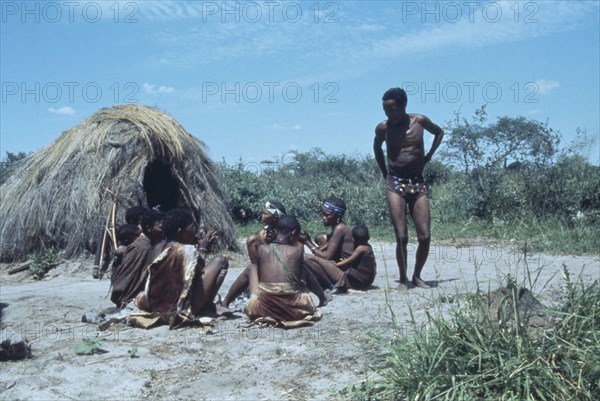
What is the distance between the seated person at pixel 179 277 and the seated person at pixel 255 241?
33cm

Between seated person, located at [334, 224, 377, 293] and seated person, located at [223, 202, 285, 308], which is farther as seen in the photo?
seated person, located at [334, 224, 377, 293]

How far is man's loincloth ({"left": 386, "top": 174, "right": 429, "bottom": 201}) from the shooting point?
661 cm

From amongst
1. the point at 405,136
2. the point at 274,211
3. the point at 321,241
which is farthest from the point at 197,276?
the point at 405,136

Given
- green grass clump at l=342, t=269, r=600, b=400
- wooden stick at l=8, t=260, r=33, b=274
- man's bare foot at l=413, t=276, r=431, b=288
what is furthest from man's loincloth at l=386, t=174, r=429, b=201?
Result: wooden stick at l=8, t=260, r=33, b=274

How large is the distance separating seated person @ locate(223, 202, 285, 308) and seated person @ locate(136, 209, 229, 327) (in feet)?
1.10

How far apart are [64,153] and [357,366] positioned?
7056 millimetres

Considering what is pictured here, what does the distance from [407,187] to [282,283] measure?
184cm

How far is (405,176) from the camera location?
6.61 meters

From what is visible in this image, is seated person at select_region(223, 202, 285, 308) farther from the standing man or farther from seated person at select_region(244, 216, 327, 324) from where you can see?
the standing man

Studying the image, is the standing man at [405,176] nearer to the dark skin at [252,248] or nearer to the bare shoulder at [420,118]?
the bare shoulder at [420,118]

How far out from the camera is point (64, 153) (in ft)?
32.4

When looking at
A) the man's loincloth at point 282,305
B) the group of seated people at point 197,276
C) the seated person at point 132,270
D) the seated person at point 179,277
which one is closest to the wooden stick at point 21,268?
the group of seated people at point 197,276

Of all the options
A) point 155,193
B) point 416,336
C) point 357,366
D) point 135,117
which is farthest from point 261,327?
point 155,193

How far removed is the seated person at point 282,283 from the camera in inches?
210
